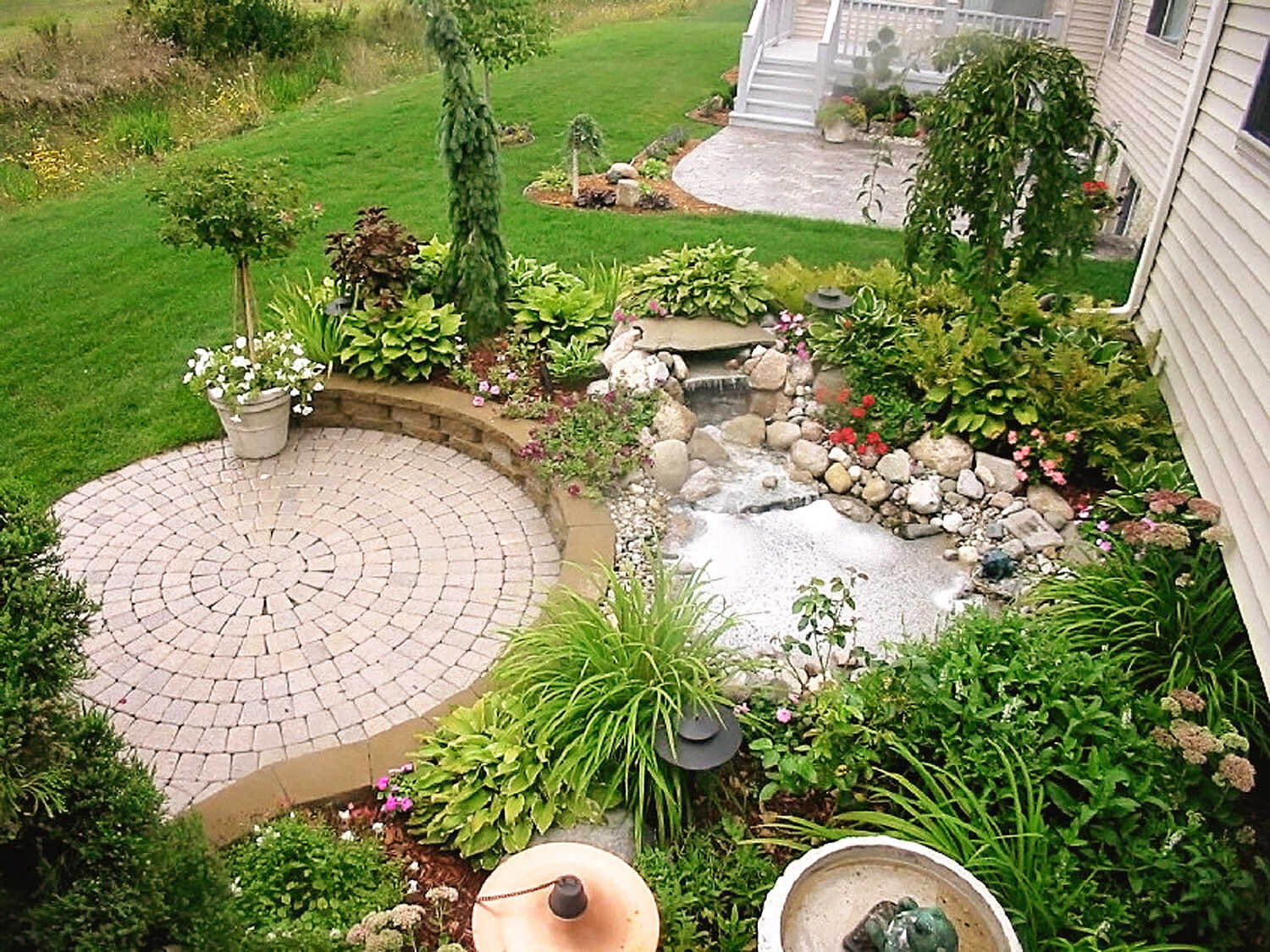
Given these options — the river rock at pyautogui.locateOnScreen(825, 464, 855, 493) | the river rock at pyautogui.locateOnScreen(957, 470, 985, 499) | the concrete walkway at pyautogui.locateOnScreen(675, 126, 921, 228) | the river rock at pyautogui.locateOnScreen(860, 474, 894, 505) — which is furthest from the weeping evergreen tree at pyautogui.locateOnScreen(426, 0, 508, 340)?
the concrete walkway at pyautogui.locateOnScreen(675, 126, 921, 228)

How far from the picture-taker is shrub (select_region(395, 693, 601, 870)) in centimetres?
316

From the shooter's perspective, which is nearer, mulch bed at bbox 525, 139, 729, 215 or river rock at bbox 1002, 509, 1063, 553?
river rock at bbox 1002, 509, 1063, 553

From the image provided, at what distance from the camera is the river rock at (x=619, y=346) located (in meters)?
6.07

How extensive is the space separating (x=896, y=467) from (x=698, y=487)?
3.72 ft

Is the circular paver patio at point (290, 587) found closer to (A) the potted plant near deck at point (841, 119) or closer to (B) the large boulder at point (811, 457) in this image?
(B) the large boulder at point (811, 457)

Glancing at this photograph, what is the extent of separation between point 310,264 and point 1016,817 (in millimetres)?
6968

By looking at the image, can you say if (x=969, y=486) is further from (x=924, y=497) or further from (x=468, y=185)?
(x=468, y=185)

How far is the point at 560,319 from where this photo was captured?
250 inches

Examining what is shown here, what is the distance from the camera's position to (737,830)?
311cm

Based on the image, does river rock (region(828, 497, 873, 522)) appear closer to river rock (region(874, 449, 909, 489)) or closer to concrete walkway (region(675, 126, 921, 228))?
river rock (region(874, 449, 909, 489))

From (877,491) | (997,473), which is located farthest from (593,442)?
(997,473)

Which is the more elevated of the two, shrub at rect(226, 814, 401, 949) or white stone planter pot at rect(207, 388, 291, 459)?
white stone planter pot at rect(207, 388, 291, 459)

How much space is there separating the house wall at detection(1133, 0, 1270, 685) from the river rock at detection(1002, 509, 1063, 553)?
0.73 meters

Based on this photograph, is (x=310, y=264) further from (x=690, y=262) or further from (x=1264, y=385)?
(x=1264, y=385)
